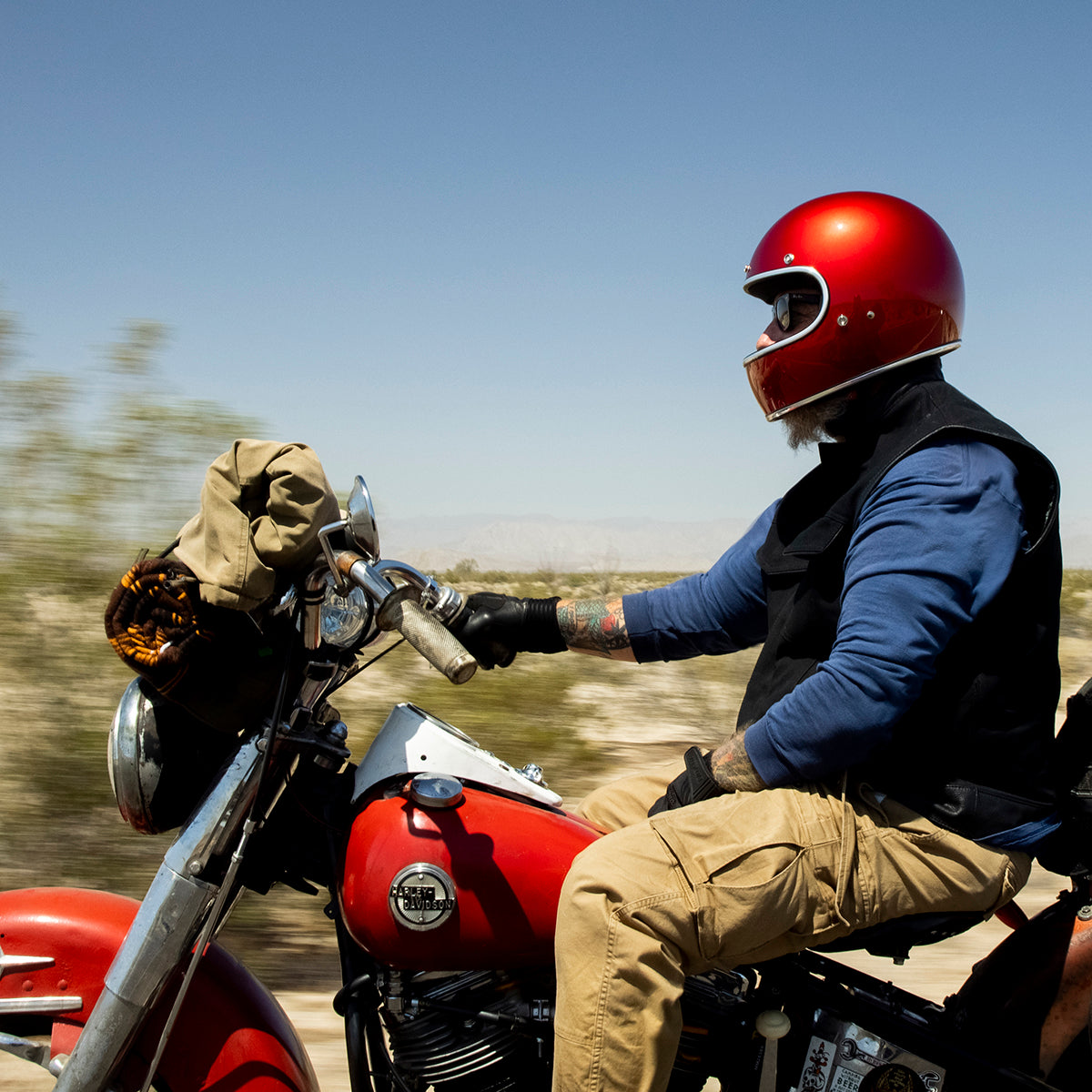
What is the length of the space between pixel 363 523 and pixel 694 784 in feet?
2.69

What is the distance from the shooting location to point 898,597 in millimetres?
1935

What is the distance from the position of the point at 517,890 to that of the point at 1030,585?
1.10 meters

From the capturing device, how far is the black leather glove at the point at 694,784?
2.12 metres

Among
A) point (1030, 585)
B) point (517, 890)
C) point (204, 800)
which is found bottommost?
point (517, 890)

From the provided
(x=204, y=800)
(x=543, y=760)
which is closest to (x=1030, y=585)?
(x=204, y=800)

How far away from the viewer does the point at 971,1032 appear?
214 centimetres

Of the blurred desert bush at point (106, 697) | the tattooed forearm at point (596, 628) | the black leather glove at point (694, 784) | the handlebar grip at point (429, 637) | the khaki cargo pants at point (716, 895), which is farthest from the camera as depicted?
the blurred desert bush at point (106, 697)

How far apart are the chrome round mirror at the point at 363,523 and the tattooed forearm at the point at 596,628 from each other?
83 cm

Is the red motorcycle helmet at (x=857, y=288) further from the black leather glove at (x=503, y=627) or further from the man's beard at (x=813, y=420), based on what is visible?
the black leather glove at (x=503, y=627)

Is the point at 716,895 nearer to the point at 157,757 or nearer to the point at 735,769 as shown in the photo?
the point at 735,769

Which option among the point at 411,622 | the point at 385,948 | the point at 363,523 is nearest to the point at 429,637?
the point at 411,622

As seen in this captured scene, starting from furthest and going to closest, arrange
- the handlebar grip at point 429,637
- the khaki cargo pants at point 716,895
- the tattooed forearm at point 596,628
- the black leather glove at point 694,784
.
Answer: the tattooed forearm at point 596,628, the black leather glove at point 694,784, the khaki cargo pants at point 716,895, the handlebar grip at point 429,637

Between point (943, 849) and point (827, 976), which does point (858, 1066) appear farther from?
point (943, 849)

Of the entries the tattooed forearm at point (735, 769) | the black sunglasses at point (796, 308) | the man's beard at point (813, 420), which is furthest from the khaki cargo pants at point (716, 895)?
the black sunglasses at point (796, 308)
